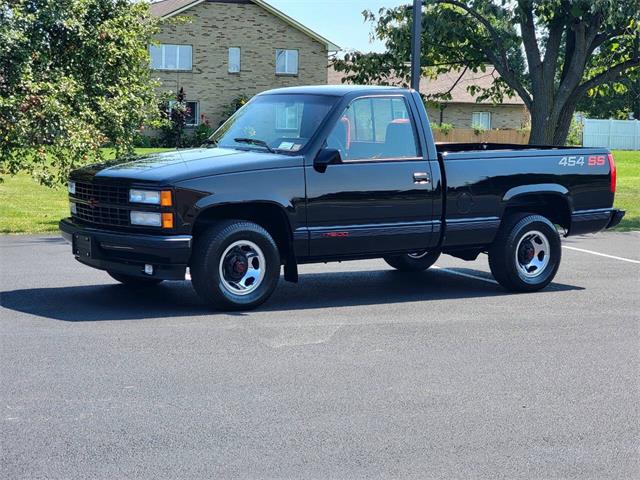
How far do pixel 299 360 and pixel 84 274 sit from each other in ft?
15.5

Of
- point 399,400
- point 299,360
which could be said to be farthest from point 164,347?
point 399,400

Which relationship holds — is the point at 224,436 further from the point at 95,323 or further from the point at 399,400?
the point at 95,323

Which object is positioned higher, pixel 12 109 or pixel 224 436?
pixel 12 109

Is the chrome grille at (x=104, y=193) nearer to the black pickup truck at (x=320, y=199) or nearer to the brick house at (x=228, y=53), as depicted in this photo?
the black pickup truck at (x=320, y=199)

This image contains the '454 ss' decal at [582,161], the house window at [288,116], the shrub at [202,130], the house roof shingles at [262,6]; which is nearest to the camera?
the house window at [288,116]

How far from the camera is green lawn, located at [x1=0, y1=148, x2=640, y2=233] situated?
17344mm

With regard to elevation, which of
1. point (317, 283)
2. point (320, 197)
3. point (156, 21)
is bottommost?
point (317, 283)

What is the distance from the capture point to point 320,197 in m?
9.99

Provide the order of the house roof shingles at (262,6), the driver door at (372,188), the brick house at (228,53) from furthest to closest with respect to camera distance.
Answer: the brick house at (228,53) < the house roof shingles at (262,6) < the driver door at (372,188)

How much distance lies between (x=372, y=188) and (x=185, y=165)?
1.78m

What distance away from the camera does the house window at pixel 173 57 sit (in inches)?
2115

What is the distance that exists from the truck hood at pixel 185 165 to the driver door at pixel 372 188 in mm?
427

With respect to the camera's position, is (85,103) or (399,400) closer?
(399,400)

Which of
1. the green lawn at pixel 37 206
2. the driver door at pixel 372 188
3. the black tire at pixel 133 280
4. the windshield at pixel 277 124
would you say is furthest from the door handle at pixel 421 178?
the green lawn at pixel 37 206
